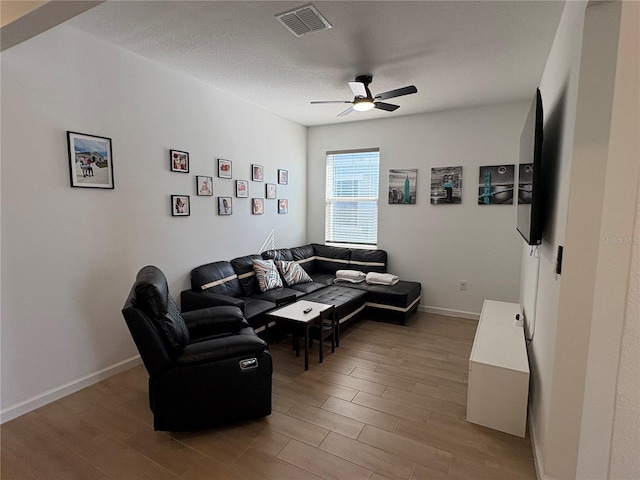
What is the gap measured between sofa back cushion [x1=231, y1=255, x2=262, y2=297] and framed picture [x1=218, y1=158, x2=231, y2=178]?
105 centimetres

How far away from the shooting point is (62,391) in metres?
2.57

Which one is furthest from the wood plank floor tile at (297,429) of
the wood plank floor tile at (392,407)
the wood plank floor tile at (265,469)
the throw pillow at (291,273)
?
the throw pillow at (291,273)

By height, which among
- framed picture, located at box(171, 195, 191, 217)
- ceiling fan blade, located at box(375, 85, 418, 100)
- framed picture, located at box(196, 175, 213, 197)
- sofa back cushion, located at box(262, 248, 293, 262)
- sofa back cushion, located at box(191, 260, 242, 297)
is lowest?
sofa back cushion, located at box(191, 260, 242, 297)

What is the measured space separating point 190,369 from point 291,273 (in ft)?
8.06

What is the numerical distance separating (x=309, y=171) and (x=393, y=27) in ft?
11.1

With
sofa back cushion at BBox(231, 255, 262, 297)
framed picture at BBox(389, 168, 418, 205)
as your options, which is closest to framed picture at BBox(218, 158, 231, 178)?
sofa back cushion at BBox(231, 255, 262, 297)

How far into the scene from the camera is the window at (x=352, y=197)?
5.22m

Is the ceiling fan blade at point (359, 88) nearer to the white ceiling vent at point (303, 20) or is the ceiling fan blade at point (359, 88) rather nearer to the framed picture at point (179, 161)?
the white ceiling vent at point (303, 20)

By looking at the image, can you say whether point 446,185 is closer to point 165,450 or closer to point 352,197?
point 352,197

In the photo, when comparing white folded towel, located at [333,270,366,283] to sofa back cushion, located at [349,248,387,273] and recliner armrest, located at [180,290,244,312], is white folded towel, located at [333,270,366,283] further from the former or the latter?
recliner armrest, located at [180,290,244,312]

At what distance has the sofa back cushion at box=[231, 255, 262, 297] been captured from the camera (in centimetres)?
396

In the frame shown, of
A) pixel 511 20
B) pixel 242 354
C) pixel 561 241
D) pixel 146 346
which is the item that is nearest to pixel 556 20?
pixel 511 20

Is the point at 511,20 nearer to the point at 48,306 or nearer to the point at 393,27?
the point at 393,27

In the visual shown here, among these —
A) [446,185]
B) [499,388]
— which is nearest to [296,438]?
[499,388]
